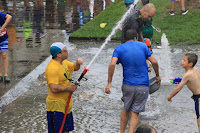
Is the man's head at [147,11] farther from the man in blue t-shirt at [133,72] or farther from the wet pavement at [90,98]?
the wet pavement at [90,98]

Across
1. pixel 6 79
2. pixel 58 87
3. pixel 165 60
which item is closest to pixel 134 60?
pixel 58 87

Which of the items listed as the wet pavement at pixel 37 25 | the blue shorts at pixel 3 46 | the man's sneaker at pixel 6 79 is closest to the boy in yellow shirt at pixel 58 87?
the wet pavement at pixel 37 25

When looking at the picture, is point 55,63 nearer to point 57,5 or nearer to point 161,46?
point 161,46

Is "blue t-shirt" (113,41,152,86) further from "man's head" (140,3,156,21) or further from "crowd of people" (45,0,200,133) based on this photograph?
"man's head" (140,3,156,21)

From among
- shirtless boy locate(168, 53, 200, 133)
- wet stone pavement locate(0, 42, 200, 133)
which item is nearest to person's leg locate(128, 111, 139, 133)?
wet stone pavement locate(0, 42, 200, 133)

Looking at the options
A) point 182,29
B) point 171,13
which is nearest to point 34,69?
point 182,29

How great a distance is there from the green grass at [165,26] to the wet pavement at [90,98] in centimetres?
71

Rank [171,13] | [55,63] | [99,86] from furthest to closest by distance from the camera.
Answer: [171,13] → [99,86] → [55,63]

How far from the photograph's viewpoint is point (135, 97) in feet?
20.5

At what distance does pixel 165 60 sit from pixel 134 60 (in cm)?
508

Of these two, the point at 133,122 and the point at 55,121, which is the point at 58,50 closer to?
the point at 55,121

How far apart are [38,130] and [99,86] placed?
2581 mm

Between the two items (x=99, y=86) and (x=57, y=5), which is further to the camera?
(x=57, y=5)

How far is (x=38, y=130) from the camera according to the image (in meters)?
6.61
